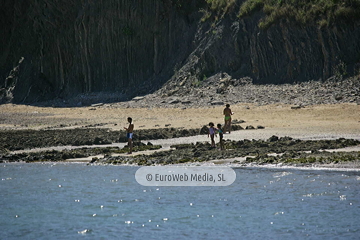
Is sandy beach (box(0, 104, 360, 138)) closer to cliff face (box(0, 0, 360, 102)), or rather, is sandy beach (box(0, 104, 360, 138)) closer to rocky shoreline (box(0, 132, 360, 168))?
rocky shoreline (box(0, 132, 360, 168))

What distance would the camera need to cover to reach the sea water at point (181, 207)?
1145cm

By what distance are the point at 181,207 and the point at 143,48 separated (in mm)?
33820

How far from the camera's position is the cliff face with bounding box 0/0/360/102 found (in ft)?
114

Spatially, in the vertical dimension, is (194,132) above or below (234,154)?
above

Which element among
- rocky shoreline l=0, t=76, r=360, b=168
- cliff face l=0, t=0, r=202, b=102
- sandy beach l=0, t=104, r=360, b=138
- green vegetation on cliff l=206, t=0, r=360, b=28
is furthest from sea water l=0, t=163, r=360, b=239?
cliff face l=0, t=0, r=202, b=102

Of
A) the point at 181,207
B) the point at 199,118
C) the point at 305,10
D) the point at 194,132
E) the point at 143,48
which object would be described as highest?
the point at 305,10

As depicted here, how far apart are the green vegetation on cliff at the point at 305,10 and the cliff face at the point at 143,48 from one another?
44 cm

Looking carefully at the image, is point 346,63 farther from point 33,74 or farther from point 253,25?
point 33,74

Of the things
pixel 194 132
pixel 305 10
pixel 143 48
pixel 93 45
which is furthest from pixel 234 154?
pixel 93 45

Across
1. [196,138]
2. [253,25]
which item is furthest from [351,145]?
[253,25]

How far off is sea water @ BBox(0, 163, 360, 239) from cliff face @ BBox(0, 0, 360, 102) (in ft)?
61.8

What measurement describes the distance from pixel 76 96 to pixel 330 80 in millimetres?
21565

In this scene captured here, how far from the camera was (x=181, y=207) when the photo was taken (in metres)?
13.5

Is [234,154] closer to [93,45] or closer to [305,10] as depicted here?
[305,10]
